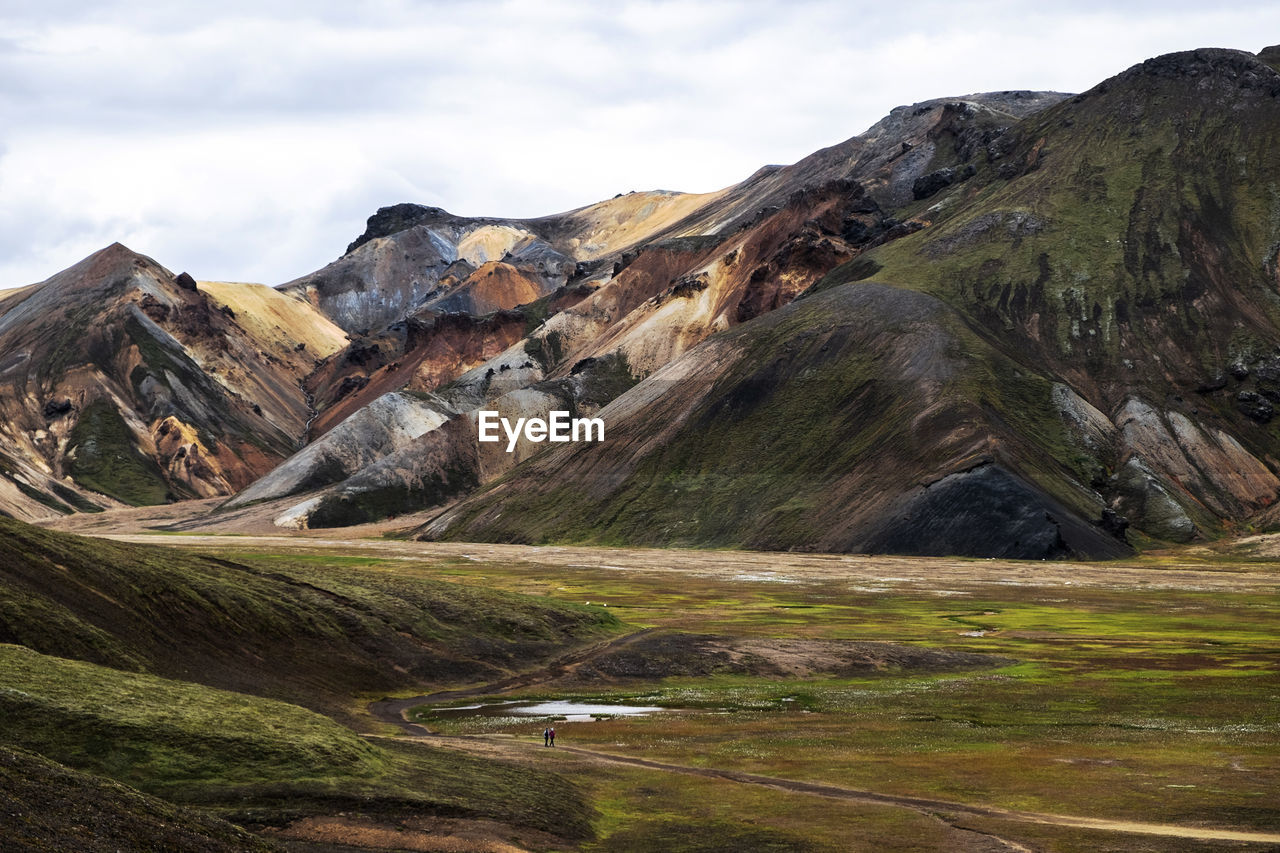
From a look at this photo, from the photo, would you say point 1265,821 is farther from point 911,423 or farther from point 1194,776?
point 911,423

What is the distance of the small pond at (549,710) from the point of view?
64.7m

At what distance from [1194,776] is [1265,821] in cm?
739

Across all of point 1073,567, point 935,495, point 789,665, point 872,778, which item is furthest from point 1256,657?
point 935,495

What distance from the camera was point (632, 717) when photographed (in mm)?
64312

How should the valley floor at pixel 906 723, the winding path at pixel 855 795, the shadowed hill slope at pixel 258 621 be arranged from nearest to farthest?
the winding path at pixel 855 795
the valley floor at pixel 906 723
the shadowed hill slope at pixel 258 621

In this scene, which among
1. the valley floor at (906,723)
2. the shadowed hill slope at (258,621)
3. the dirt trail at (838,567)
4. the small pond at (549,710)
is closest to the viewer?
the valley floor at (906,723)

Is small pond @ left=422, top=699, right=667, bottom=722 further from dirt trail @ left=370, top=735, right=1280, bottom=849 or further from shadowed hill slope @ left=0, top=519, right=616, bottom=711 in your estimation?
dirt trail @ left=370, top=735, right=1280, bottom=849

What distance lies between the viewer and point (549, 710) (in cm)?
6756

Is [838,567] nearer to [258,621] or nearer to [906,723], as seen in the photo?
[258,621]

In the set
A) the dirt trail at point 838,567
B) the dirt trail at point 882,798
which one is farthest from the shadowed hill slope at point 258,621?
the dirt trail at point 838,567

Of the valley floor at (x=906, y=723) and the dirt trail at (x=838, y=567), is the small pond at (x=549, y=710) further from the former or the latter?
the dirt trail at (x=838, y=567)

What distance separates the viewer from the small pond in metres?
64.7

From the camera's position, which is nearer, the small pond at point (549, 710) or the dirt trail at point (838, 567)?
the small pond at point (549, 710)

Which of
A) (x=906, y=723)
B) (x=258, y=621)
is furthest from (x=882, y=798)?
(x=258, y=621)
